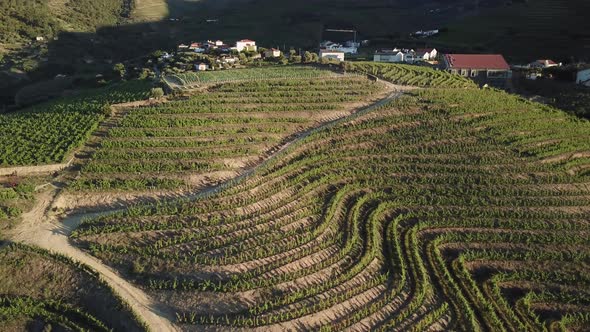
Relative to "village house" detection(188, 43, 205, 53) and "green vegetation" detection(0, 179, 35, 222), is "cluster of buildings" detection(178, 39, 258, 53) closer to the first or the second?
"village house" detection(188, 43, 205, 53)

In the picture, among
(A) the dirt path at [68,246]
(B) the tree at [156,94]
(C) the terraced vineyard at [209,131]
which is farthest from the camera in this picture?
(B) the tree at [156,94]

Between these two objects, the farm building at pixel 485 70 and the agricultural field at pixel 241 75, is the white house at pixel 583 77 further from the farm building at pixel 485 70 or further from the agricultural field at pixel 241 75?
the agricultural field at pixel 241 75

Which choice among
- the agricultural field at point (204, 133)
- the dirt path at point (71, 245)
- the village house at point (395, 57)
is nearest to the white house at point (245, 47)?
the village house at point (395, 57)

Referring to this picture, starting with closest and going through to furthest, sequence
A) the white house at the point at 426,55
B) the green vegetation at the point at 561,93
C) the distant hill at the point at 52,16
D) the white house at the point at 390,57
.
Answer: the green vegetation at the point at 561,93
the white house at the point at 390,57
the white house at the point at 426,55
the distant hill at the point at 52,16

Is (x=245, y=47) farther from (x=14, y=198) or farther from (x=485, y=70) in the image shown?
(x=14, y=198)

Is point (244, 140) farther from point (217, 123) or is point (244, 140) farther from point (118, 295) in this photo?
point (118, 295)

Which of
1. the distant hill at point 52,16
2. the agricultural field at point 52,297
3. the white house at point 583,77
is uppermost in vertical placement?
the distant hill at point 52,16

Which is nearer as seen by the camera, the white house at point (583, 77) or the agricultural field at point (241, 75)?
the agricultural field at point (241, 75)

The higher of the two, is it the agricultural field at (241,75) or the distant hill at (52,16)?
the distant hill at (52,16)

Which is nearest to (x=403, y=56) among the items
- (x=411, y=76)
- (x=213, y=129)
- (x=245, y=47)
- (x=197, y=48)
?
(x=411, y=76)
